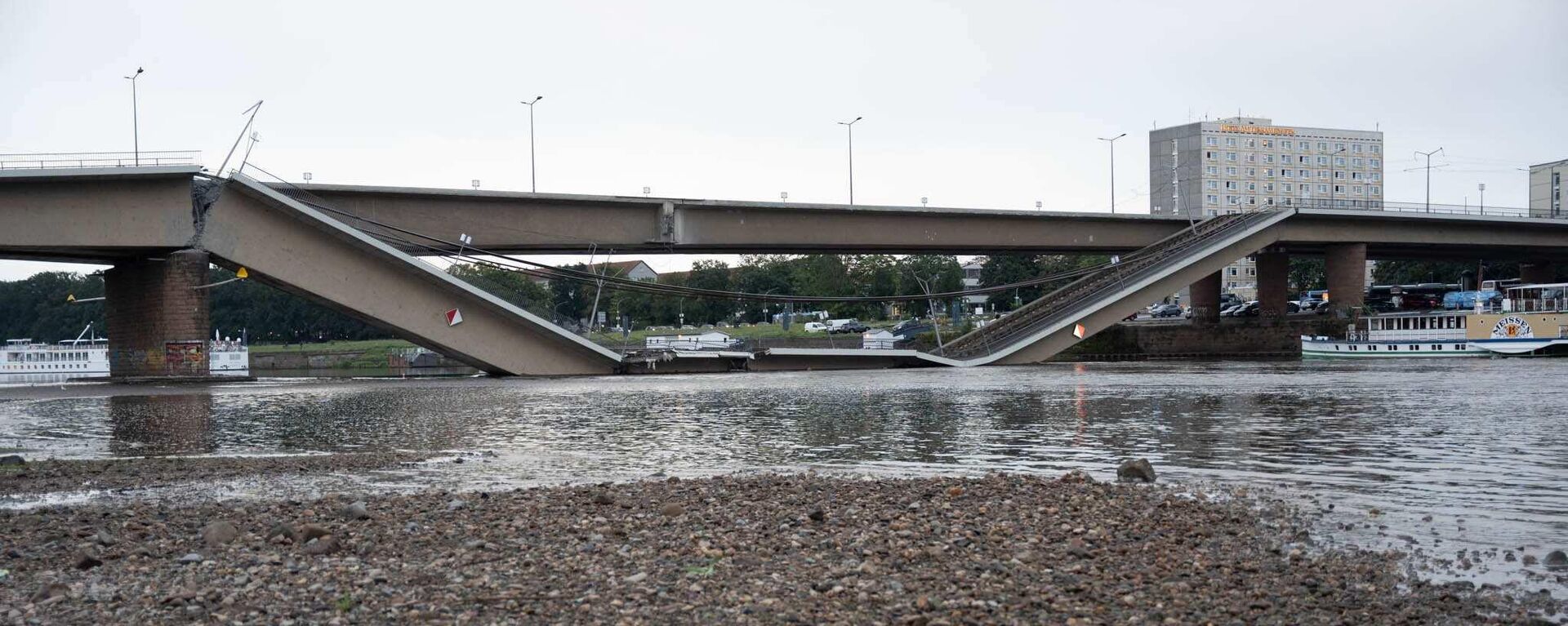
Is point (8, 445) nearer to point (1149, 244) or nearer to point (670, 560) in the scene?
point (670, 560)

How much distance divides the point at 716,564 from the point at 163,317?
4116cm

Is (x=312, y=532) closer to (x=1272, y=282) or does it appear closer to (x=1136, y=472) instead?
(x=1136, y=472)

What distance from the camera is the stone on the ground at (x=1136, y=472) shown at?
14.6 metres

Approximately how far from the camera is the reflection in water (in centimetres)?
2086

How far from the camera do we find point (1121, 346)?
84.7 metres

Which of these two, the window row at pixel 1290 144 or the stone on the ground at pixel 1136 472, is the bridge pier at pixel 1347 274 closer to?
the stone on the ground at pixel 1136 472

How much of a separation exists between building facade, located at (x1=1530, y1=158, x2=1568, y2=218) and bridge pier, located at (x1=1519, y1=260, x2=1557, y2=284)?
197ft

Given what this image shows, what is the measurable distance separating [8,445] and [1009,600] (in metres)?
19.5

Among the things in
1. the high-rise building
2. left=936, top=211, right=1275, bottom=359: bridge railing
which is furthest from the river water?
the high-rise building

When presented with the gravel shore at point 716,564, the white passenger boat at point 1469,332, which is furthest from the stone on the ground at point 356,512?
the white passenger boat at point 1469,332

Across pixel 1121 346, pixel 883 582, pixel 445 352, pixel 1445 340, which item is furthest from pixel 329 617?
pixel 1121 346

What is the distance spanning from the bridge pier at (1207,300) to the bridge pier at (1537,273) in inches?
1044

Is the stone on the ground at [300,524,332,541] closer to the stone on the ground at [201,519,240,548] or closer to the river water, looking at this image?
the stone on the ground at [201,519,240,548]

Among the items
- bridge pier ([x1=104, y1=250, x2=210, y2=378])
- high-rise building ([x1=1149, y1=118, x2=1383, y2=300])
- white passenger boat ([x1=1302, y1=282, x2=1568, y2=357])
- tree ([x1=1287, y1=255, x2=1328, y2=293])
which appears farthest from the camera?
high-rise building ([x1=1149, y1=118, x2=1383, y2=300])
